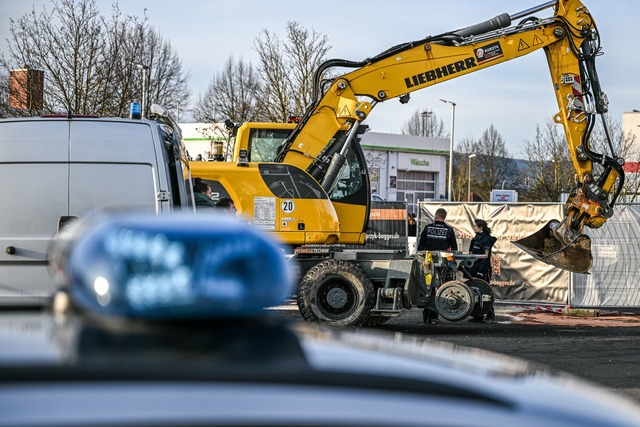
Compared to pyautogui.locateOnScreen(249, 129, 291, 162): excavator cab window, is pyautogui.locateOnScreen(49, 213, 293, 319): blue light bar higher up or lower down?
lower down

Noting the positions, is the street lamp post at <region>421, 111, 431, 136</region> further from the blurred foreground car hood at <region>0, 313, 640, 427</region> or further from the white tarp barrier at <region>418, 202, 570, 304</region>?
the blurred foreground car hood at <region>0, 313, 640, 427</region>

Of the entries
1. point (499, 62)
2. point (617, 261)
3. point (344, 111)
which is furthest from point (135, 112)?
point (617, 261)

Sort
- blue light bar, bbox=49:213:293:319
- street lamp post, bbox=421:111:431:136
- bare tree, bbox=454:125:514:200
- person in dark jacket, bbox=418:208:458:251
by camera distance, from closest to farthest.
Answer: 1. blue light bar, bbox=49:213:293:319
2. person in dark jacket, bbox=418:208:458:251
3. bare tree, bbox=454:125:514:200
4. street lamp post, bbox=421:111:431:136

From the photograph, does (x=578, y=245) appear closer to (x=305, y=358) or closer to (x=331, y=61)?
(x=331, y=61)

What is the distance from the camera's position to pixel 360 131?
16281 mm

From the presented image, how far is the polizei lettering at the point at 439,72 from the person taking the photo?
54.7 ft

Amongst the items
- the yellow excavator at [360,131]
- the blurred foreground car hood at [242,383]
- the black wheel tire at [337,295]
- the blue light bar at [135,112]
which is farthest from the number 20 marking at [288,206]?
the blurred foreground car hood at [242,383]

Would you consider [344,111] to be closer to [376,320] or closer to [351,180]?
[351,180]

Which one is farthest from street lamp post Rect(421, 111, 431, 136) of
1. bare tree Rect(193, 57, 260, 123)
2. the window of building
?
bare tree Rect(193, 57, 260, 123)

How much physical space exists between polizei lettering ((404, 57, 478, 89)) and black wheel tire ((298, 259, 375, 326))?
3462mm

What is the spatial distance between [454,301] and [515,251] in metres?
6.20

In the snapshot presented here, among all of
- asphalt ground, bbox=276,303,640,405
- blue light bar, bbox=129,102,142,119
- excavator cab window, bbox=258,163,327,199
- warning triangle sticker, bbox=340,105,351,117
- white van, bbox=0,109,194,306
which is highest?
warning triangle sticker, bbox=340,105,351,117

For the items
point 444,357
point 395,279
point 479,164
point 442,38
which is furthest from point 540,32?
point 479,164

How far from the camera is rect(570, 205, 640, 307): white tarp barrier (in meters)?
19.8
